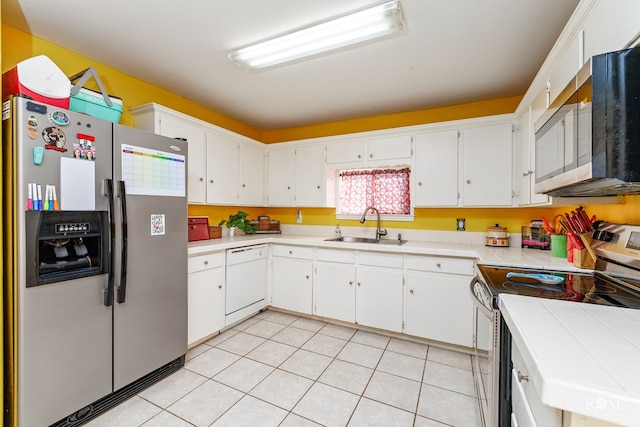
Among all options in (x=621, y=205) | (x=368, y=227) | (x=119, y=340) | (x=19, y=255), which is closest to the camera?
(x=19, y=255)

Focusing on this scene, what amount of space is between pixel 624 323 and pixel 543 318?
218 millimetres

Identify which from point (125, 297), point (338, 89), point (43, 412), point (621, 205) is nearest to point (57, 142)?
point (125, 297)

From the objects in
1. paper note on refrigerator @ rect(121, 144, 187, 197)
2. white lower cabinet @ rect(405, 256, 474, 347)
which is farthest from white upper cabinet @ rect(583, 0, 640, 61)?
paper note on refrigerator @ rect(121, 144, 187, 197)

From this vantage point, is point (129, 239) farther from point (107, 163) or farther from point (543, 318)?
point (543, 318)

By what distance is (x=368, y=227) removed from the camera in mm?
3416

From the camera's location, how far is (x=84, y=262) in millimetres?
1606

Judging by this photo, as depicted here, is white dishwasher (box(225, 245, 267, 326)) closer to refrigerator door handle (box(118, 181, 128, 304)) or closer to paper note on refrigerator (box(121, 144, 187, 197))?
paper note on refrigerator (box(121, 144, 187, 197))

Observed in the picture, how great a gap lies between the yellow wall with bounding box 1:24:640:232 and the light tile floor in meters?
1.36

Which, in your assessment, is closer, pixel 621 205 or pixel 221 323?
pixel 621 205

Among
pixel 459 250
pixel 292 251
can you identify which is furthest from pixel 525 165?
pixel 292 251

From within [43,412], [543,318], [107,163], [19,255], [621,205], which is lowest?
[43,412]

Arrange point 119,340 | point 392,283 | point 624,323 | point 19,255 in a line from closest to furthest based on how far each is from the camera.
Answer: point 624,323 < point 19,255 < point 119,340 < point 392,283

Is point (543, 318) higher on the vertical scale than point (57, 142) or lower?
lower

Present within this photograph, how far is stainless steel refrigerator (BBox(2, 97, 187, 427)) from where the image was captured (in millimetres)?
1376
